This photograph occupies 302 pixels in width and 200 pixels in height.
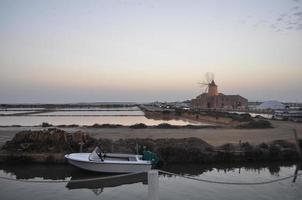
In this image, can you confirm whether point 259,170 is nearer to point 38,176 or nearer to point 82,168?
point 82,168

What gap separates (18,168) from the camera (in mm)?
17156

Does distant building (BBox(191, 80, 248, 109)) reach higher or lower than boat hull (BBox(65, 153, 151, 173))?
higher

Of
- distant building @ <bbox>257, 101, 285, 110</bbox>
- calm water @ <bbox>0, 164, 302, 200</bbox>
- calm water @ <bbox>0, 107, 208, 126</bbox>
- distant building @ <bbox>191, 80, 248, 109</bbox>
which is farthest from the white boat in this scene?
distant building @ <bbox>191, 80, 248, 109</bbox>

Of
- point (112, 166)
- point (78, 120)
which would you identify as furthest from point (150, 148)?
point (78, 120)

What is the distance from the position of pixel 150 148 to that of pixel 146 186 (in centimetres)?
501

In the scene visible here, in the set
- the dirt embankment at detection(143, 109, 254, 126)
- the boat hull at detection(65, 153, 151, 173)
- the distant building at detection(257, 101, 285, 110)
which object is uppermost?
the distant building at detection(257, 101, 285, 110)

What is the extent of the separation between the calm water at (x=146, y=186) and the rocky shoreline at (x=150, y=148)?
83cm

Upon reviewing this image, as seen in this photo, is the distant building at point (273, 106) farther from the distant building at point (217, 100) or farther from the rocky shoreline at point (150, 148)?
the rocky shoreline at point (150, 148)

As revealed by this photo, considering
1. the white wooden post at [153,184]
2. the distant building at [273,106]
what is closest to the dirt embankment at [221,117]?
the distant building at [273,106]

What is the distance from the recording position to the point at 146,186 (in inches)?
554

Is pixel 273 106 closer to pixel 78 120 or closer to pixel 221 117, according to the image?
pixel 221 117

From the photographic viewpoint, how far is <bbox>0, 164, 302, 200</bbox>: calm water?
1245 centimetres

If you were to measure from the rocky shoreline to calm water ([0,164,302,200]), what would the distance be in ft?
2.74

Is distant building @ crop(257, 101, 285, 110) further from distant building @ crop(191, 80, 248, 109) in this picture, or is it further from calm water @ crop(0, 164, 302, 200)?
calm water @ crop(0, 164, 302, 200)
